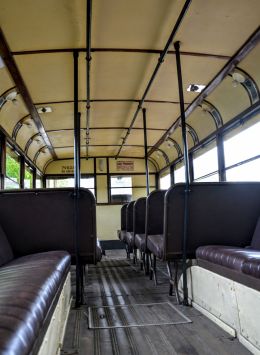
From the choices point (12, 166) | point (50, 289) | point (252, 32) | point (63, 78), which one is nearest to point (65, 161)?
point (12, 166)

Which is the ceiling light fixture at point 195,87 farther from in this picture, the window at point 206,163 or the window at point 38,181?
the window at point 38,181

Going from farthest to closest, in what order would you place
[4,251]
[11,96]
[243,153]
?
[243,153] → [11,96] → [4,251]

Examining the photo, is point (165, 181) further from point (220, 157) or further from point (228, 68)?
point (228, 68)

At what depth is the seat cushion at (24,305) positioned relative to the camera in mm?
785

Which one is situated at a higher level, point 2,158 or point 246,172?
point 2,158

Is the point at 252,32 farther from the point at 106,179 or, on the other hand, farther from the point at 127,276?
the point at 106,179

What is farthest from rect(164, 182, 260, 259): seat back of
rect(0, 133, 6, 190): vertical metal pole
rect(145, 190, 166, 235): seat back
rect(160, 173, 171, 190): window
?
rect(160, 173, 171, 190): window

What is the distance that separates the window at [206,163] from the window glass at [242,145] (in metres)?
0.44

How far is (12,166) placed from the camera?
6078 mm

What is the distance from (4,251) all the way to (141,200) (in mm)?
2441

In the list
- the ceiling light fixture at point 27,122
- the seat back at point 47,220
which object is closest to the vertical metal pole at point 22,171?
the ceiling light fixture at point 27,122

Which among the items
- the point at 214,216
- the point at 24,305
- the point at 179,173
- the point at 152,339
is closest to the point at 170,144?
the point at 179,173

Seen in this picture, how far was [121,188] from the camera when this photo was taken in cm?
969

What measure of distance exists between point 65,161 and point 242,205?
7.60 meters
